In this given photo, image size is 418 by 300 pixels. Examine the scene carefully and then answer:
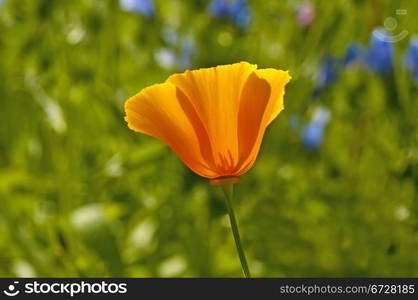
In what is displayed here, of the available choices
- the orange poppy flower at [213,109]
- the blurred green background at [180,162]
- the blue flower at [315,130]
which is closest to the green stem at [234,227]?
the orange poppy flower at [213,109]

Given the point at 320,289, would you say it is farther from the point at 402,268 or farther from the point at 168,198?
the point at 168,198

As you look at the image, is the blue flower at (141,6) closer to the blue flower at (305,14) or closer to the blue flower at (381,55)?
the blue flower at (305,14)

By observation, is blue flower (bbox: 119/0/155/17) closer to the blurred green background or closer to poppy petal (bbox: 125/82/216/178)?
the blurred green background

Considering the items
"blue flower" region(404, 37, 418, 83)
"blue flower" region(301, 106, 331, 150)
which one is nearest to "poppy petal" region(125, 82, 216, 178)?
"blue flower" region(404, 37, 418, 83)

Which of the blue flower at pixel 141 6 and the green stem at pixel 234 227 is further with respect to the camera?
the blue flower at pixel 141 6

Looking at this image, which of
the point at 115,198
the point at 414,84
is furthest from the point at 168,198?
the point at 414,84
